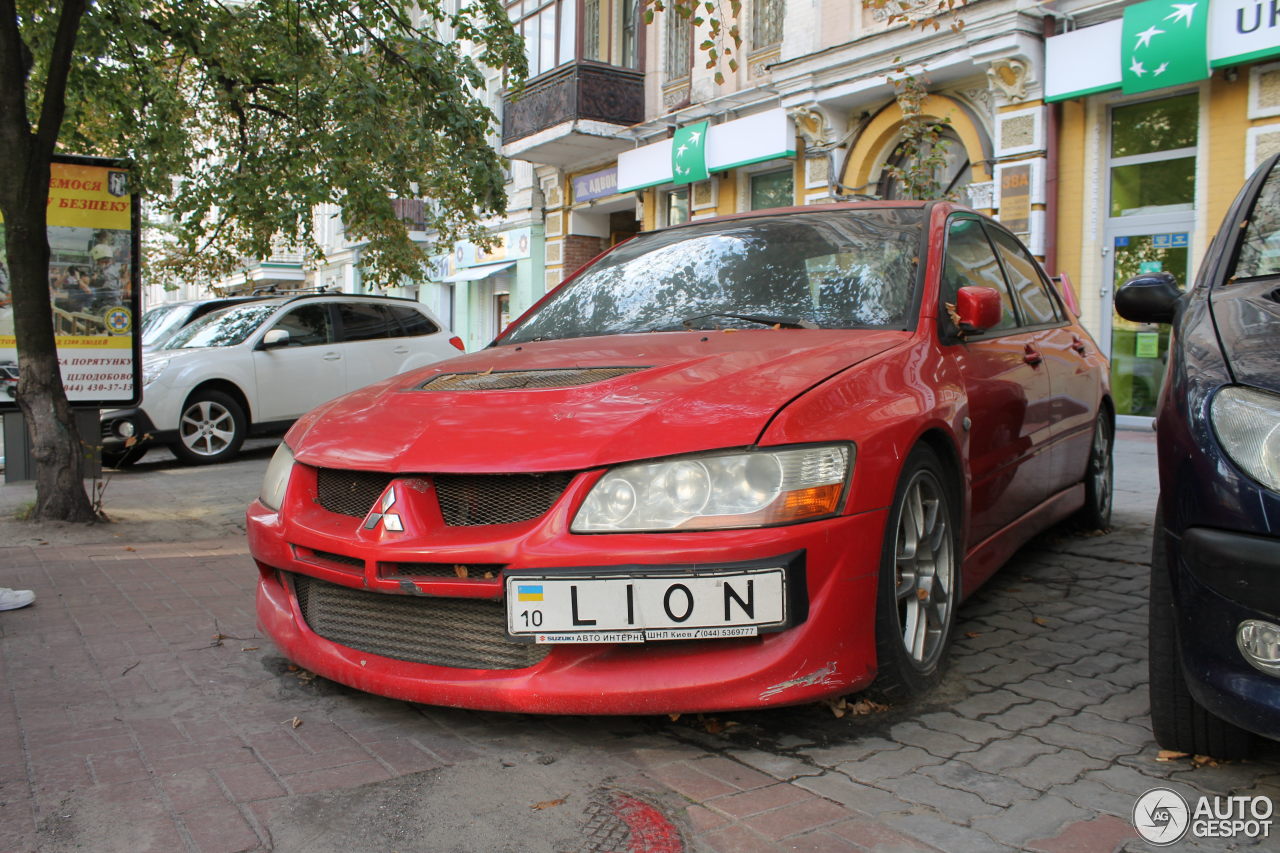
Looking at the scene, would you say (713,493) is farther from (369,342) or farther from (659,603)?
(369,342)

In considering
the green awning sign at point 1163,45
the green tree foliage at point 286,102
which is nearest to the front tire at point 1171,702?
the green tree foliage at point 286,102

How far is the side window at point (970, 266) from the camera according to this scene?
3717mm

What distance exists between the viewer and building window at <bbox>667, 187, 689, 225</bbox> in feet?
58.7

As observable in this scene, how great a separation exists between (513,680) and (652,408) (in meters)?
→ 0.76

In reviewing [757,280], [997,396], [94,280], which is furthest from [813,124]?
[997,396]

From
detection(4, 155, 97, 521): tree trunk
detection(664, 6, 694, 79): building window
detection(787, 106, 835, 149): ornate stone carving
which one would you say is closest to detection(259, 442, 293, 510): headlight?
detection(4, 155, 97, 521): tree trunk

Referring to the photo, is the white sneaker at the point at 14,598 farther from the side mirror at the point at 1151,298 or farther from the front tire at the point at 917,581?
the side mirror at the point at 1151,298

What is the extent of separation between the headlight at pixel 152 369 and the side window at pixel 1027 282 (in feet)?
27.2

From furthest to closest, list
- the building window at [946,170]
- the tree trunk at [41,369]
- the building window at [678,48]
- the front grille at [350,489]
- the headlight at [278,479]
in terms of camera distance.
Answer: the building window at [678,48] < the building window at [946,170] < the tree trunk at [41,369] < the headlight at [278,479] < the front grille at [350,489]

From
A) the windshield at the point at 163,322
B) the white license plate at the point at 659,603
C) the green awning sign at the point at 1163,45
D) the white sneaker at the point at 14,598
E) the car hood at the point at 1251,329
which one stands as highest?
the green awning sign at the point at 1163,45

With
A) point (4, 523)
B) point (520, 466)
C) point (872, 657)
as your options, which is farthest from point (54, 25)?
point (872, 657)

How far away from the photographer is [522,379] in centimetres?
321

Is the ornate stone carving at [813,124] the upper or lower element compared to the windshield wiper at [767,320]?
upper

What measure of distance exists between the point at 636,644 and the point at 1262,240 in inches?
84.7
